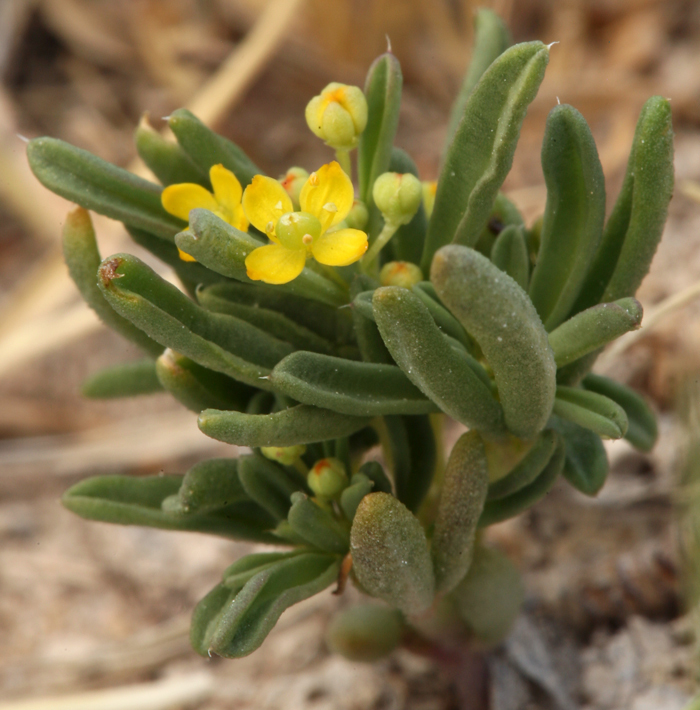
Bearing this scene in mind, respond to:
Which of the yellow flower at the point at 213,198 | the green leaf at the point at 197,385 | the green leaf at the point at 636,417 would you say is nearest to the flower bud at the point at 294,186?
the yellow flower at the point at 213,198

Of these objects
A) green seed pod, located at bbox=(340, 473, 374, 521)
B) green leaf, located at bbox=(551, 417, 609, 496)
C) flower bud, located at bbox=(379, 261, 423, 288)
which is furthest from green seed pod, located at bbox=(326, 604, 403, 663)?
flower bud, located at bbox=(379, 261, 423, 288)

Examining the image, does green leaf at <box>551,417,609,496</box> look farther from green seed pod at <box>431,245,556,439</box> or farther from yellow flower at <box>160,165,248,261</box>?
yellow flower at <box>160,165,248,261</box>

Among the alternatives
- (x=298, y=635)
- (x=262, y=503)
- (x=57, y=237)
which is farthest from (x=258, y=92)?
(x=262, y=503)

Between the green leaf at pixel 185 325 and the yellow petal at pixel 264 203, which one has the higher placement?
the yellow petal at pixel 264 203

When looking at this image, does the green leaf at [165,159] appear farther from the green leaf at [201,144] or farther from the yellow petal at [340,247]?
the yellow petal at [340,247]

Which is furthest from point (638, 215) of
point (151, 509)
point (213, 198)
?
point (151, 509)

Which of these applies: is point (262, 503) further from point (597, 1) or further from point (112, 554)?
point (597, 1)

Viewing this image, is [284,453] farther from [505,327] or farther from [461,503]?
[505,327]

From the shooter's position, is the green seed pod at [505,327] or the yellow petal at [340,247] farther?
the yellow petal at [340,247]
